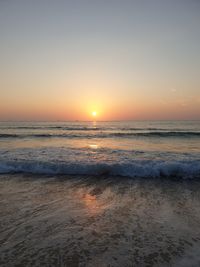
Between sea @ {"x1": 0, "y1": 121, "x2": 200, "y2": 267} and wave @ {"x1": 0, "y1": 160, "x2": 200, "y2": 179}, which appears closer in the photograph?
sea @ {"x1": 0, "y1": 121, "x2": 200, "y2": 267}

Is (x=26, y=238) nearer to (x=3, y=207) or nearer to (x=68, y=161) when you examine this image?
(x=3, y=207)

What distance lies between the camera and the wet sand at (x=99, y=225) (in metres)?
2.84

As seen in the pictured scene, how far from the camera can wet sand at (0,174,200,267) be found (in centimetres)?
284

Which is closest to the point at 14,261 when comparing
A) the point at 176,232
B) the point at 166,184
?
the point at 176,232

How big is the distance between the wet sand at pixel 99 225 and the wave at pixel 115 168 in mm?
1387

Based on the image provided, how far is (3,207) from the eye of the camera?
14.8ft

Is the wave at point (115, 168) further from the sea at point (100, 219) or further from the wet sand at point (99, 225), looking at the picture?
the wet sand at point (99, 225)

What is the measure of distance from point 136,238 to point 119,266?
29.7 inches

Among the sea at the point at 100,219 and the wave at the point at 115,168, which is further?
the wave at the point at 115,168

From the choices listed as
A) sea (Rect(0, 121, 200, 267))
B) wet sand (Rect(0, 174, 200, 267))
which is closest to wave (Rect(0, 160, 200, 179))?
sea (Rect(0, 121, 200, 267))

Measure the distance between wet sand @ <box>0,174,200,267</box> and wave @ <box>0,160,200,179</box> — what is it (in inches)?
54.6

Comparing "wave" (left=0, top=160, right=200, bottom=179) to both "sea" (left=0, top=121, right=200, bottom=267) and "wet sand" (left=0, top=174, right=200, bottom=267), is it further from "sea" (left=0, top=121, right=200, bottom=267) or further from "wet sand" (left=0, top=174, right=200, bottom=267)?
"wet sand" (left=0, top=174, right=200, bottom=267)

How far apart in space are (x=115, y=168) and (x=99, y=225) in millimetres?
4363

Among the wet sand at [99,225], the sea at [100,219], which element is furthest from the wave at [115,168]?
the wet sand at [99,225]
